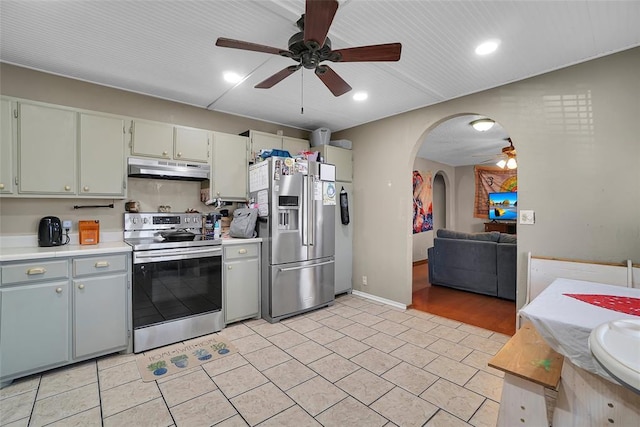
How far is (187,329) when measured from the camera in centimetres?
281

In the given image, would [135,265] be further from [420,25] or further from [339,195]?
[420,25]

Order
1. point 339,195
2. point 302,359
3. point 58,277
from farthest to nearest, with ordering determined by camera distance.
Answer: point 339,195 → point 302,359 → point 58,277

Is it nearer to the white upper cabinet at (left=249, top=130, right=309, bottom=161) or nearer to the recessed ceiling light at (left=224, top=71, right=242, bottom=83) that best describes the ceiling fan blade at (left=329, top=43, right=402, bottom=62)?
the recessed ceiling light at (left=224, top=71, right=242, bottom=83)

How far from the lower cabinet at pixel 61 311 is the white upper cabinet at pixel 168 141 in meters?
1.15

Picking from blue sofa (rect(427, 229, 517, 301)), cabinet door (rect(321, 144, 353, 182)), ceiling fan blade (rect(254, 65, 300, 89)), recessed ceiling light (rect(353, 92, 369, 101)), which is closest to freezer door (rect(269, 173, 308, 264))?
cabinet door (rect(321, 144, 353, 182))

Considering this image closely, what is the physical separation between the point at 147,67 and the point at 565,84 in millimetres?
3683

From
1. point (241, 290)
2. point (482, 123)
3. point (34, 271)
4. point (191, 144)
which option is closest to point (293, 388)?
point (241, 290)

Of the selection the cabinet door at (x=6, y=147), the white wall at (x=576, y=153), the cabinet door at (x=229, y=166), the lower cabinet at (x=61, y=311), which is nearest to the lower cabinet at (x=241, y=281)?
the cabinet door at (x=229, y=166)

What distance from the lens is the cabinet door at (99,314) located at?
2305 millimetres

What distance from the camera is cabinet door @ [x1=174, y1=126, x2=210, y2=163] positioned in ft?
10.4

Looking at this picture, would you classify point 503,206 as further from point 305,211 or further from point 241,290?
point 241,290

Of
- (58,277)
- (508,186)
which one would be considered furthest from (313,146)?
(508,186)

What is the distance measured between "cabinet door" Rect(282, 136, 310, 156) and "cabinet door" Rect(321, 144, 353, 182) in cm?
34

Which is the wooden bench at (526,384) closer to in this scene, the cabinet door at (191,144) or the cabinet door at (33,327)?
the cabinet door at (33,327)
